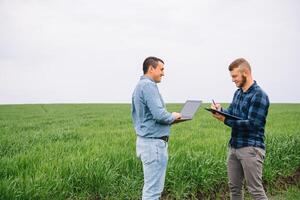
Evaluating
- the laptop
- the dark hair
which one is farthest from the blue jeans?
the dark hair

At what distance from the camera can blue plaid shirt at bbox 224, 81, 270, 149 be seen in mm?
4941

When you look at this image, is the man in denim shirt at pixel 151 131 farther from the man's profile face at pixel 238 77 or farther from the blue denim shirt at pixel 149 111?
the man's profile face at pixel 238 77

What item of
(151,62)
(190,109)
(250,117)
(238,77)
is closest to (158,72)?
(151,62)

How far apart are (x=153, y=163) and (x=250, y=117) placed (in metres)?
1.33

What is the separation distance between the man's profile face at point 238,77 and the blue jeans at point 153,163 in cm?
121

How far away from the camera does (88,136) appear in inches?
465

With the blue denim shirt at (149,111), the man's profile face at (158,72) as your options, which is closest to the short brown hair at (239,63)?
the man's profile face at (158,72)

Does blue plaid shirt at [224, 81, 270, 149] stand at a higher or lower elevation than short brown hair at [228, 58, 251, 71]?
Answer: lower

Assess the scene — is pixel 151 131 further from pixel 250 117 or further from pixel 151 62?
pixel 250 117

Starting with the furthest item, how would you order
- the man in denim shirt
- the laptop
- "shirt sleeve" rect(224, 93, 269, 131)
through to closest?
the laptop
"shirt sleeve" rect(224, 93, 269, 131)
the man in denim shirt

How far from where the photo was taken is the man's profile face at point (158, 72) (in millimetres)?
4809

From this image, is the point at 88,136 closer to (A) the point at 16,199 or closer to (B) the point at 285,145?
(B) the point at 285,145

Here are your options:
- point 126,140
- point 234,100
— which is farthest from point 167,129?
point 126,140

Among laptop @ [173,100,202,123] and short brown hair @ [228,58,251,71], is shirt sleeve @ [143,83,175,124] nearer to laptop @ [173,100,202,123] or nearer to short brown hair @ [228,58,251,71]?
laptop @ [173,100,202,123]
